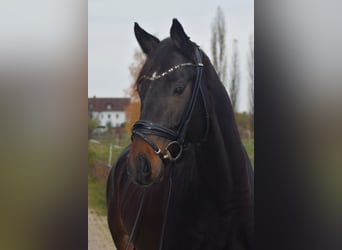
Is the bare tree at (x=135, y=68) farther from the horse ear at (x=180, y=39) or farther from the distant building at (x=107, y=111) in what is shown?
the horse ear at (x=180, y=39)

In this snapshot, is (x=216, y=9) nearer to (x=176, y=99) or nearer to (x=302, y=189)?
(x=176, y=99)

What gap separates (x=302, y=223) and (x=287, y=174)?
9.6 inches

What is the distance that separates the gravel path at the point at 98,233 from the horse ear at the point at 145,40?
0.75 meters

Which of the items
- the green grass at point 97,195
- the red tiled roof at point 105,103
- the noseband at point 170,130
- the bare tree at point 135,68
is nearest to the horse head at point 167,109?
the noseband at point 170,130

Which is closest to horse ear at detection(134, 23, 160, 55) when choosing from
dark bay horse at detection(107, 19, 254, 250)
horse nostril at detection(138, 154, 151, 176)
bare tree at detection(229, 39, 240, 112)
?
dark bay horse at detection(107, 19, 254, 250)

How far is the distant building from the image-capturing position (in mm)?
1869

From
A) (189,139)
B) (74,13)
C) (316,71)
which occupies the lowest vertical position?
(189,139)

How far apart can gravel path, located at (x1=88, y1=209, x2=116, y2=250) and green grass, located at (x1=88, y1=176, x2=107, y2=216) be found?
3 cm

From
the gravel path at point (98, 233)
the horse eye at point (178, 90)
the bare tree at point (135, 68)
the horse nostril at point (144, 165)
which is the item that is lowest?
the gravel path at point (98, 233)

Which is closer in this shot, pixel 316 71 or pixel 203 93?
pixel 203 93

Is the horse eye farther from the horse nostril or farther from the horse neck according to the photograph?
the horse nostril

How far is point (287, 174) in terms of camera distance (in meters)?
2.02

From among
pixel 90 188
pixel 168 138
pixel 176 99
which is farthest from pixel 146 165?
pixel 90 188

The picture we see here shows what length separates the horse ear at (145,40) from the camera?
1761 millimetres
